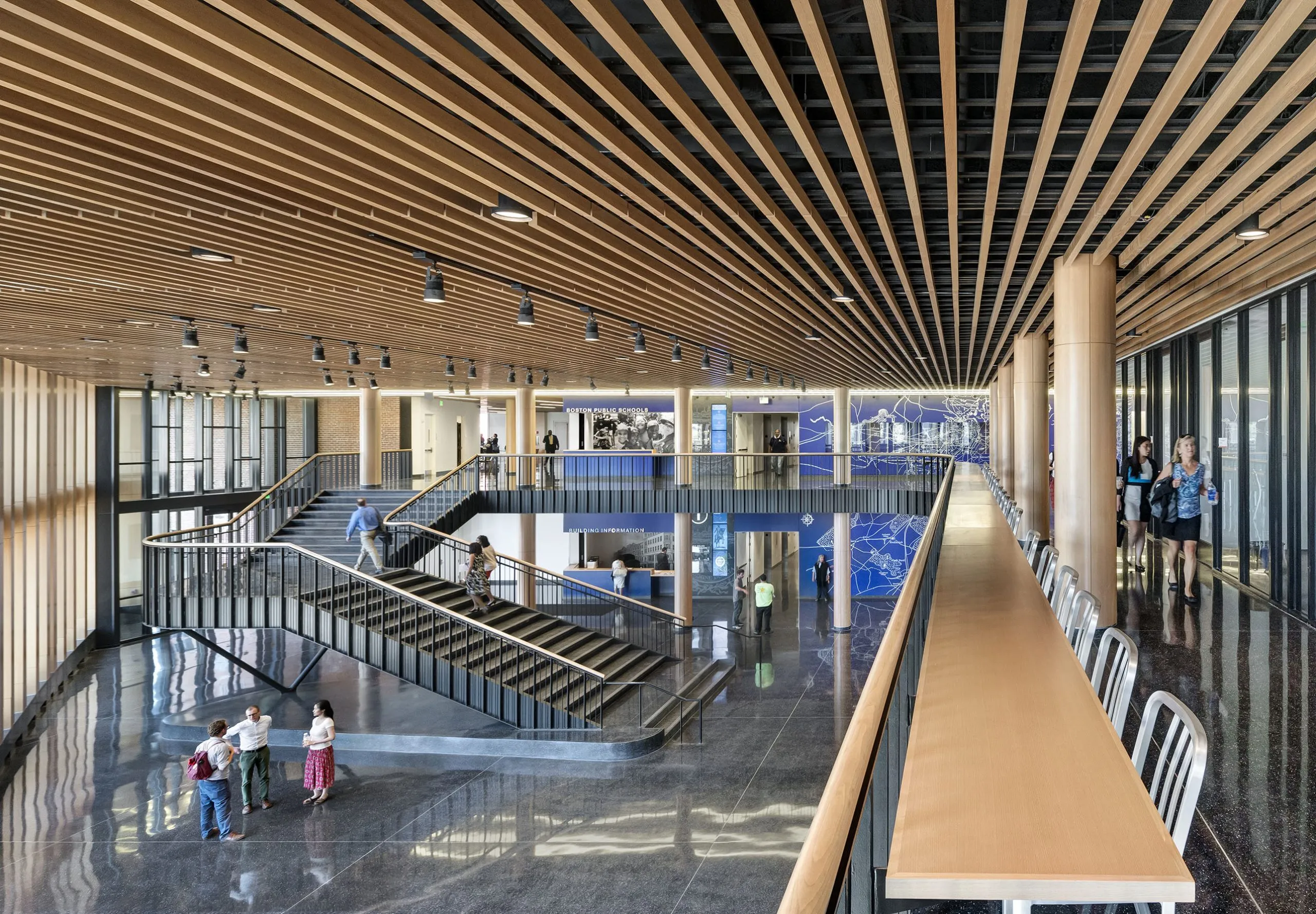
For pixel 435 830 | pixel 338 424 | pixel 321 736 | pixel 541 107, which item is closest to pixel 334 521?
pixel 321 736

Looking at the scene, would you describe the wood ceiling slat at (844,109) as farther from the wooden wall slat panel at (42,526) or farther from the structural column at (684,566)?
the structural column at (684,566)

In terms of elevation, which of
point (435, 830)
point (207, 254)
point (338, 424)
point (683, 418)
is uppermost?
point (207, 254)

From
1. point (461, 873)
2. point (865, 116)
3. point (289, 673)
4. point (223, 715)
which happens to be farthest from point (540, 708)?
point (865, 116)

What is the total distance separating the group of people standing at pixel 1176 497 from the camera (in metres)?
7.75

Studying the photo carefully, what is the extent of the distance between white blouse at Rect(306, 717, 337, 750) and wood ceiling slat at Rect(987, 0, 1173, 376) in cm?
908

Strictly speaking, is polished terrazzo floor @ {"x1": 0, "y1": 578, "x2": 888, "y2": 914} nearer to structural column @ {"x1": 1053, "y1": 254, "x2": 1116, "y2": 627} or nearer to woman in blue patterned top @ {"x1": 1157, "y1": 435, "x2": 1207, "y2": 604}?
structural column @ {"x1": 1053, "y1": 254, "x2": 1116, "y2": 627}

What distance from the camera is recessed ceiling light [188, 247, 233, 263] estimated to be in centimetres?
682

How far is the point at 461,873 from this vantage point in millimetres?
8523

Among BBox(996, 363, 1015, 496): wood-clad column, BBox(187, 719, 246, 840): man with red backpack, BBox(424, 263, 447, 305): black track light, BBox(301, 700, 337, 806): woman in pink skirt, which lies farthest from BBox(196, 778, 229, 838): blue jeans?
BBox(996, 363, 1015, 496): wood-clad column

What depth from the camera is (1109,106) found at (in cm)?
384

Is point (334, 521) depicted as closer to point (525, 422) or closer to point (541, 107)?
point (525, 422)

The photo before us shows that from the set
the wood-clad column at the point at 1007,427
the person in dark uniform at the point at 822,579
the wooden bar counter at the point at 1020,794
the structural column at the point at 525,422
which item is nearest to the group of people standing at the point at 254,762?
the wooden bar counter at the point at 1020,794

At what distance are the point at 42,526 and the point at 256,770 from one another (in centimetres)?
971

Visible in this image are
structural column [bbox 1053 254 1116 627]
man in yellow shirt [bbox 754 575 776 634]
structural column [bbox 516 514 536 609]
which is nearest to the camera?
structural column [bbox 1053 254 1116 627]
